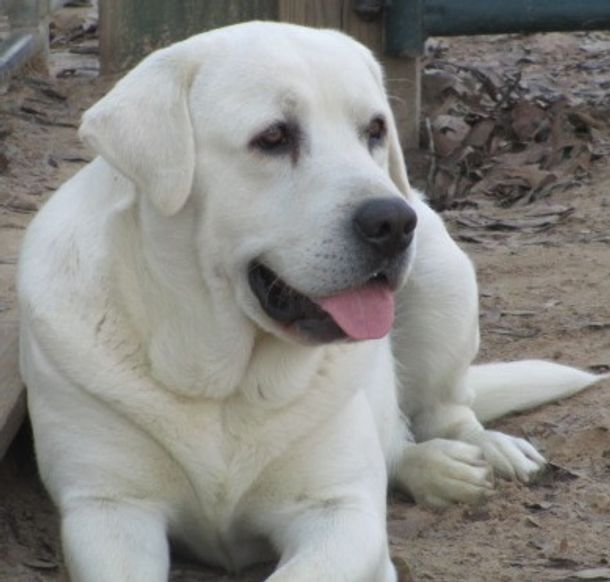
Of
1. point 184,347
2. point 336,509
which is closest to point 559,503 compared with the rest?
point 336,509

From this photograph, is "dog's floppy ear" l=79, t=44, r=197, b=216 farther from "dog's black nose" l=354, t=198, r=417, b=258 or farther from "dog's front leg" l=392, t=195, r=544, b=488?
"dog's front leg" l=392, t=195, r=544, b=488

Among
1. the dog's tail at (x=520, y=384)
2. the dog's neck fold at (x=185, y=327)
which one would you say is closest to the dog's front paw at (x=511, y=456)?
the dog's tail at (x=520, y=384)

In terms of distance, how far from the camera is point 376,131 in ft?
11.8

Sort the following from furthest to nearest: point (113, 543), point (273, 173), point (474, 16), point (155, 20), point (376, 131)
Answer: point (155, 20) < point (474, 16) < point (376, 131) < point (113, 543) < point (273, 173)

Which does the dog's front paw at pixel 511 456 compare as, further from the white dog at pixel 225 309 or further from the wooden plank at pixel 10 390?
the wooden plank at pixel 10 390

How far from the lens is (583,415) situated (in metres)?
4.66

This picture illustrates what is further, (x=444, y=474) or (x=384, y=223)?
(x=444, y=474)

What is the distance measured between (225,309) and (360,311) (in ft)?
1.02

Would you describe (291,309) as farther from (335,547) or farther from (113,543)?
(113,543)

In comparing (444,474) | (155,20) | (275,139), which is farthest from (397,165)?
(155,20)

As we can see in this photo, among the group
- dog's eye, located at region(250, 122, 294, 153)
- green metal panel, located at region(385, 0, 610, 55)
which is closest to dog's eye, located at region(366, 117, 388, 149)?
dog's eye, located at region(250, 122, 294, 153)

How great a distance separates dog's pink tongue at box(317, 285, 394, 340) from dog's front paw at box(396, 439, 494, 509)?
0.91 m

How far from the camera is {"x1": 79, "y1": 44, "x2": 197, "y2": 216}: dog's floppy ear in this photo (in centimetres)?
341

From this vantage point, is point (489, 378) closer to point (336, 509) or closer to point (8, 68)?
point (336, 509)
